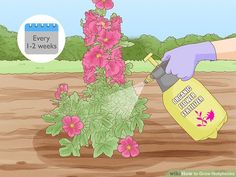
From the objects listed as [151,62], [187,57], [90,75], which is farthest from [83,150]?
[187,57]

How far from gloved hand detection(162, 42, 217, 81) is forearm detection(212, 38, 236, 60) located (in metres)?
0.02

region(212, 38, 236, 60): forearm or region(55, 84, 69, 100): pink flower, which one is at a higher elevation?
region(212, 38, 236, 60): forearm

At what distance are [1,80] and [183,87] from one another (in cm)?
64

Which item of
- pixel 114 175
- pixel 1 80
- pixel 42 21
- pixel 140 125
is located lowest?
pixel 114 175

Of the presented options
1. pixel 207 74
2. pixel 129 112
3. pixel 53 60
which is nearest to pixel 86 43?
pixel 53 60

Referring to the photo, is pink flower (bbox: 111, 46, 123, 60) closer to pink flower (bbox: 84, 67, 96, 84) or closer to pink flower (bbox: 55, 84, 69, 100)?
pink flower (bbox: 84, 67, 96, 84)

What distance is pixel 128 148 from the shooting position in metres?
2.33

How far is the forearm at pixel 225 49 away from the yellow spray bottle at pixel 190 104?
13 cm

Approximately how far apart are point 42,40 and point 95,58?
0.66ft

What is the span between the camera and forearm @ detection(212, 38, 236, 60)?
2.23 meters

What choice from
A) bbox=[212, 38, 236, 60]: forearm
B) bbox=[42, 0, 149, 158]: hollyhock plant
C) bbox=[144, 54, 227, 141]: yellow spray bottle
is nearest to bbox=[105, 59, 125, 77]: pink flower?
bbox=[42, 0, 149, 158]: hollyhock plant

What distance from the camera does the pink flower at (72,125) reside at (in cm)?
231

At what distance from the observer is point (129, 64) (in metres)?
2.28

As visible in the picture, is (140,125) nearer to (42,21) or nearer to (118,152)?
(118,152)
